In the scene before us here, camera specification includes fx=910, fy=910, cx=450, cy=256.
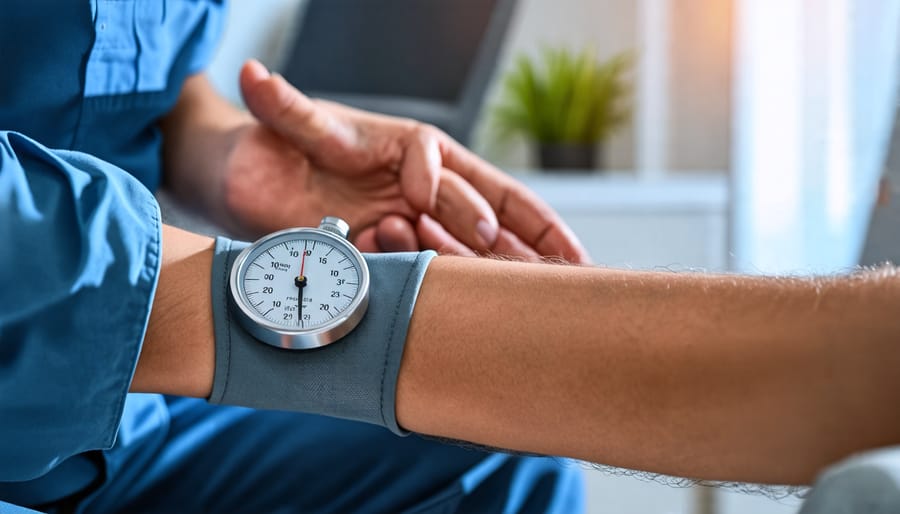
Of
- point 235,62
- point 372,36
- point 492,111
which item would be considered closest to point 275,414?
point 372,36

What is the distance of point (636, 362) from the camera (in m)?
0.46

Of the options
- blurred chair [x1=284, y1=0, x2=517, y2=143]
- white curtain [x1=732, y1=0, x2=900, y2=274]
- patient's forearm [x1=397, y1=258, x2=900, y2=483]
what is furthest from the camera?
blurred chair [x1=284, y1=0, x2=517, y2=143]

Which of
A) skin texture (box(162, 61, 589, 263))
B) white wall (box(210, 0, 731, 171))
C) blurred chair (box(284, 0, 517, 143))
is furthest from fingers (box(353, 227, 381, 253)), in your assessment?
white wall (box(210, 0, 731, 171))

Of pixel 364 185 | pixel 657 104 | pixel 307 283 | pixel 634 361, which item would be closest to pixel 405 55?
pixel 657 104

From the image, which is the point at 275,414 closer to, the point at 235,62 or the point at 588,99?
the point at 235,62

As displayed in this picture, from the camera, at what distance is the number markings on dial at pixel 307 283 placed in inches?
20.9

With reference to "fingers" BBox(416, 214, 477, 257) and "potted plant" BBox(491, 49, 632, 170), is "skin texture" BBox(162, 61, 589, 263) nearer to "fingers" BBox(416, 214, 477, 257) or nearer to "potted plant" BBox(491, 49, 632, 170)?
"fingers" BBox(416, 214, 477, 257)

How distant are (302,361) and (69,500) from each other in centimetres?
27

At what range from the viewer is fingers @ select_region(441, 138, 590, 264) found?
2.77ft

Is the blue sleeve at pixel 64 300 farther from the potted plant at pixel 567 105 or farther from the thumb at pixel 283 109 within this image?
the potted plant at pixel 567 105

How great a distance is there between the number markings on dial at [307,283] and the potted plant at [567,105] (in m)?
2.68

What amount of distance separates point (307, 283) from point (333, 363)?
2.1 inches

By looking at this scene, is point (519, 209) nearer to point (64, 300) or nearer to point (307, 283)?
point (307, 283)

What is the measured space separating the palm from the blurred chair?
48.7 inches
